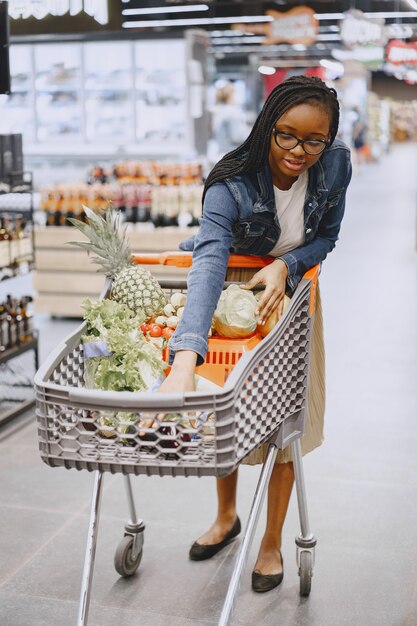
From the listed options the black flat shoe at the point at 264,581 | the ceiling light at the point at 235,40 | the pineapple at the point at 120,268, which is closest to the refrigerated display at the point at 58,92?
the ceiling light at the point at 235,40

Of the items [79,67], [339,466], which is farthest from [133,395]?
[79,67]

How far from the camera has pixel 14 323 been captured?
4.54 m

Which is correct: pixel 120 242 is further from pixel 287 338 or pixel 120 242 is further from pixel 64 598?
pixel 64 598

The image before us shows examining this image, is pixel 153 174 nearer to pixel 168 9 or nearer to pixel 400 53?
pixel 168 9

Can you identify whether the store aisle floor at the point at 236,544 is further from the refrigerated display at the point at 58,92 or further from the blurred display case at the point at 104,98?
the refrigerated display at the point at 58,92

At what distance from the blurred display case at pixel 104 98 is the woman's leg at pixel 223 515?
29.6ft

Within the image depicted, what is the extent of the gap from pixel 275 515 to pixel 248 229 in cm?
97

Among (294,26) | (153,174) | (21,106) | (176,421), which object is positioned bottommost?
(176,421)

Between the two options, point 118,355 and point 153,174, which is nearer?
point 118,355

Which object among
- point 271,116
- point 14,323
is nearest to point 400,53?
point 14,323

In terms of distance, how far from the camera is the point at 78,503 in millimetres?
3318

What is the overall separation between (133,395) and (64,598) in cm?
125

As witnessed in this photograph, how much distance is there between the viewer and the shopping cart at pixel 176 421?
168cm

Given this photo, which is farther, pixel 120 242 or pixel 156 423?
pixel 120 242
